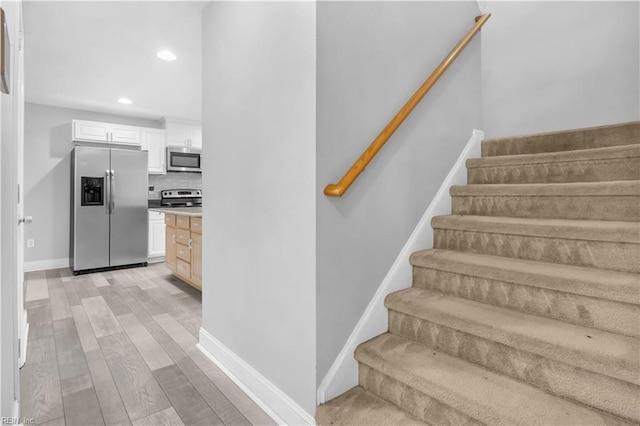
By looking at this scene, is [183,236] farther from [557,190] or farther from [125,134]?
[557,190]

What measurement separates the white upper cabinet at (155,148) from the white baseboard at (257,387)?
414cm

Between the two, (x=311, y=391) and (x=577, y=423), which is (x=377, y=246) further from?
(x=577, y=423)

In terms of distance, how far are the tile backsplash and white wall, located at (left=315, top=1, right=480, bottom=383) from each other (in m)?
5.11

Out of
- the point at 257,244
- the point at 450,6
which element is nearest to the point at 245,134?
the point at 257,244

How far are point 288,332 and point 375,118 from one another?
110cm

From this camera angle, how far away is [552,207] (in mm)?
1771

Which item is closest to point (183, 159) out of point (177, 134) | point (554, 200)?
point (177, 134)

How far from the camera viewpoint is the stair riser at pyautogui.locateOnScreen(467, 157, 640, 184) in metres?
1.72

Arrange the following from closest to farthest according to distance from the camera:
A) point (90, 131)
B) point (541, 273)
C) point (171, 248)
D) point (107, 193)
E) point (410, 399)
Result: point (410, 399) < point (541, 273) < point (171, 248) < point (107, 193) < point (90, 131)

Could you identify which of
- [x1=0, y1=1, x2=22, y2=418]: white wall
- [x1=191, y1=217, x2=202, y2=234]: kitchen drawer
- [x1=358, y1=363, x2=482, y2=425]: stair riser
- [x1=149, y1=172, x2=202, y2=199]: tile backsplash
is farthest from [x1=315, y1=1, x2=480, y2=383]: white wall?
[x1=149, y1=172, x2=202, y2=199]: tile backsplash

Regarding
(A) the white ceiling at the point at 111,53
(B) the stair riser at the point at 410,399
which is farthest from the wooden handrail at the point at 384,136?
(A) the white ceiling at the point at 111,53

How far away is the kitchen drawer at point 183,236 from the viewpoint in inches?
144

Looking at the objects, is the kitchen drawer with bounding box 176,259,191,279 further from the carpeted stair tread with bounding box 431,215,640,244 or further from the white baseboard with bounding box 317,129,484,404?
the carpeted stair tread with bounding box 431,215,640,244

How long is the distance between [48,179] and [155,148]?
1523 mm
